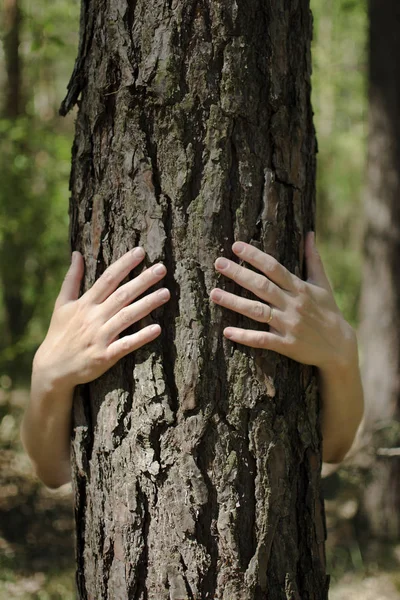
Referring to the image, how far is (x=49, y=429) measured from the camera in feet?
5.87

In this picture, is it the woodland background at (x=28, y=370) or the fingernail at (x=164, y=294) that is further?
the woodland background at (x=28, y=370)

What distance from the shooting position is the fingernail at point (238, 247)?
157 cm

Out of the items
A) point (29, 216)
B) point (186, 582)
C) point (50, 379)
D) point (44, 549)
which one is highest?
point (29, 216)

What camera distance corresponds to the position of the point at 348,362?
176cm

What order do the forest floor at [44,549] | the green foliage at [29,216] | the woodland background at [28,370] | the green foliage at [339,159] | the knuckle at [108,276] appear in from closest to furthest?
the knuckle at [108,276] → the forest floor at [44,549] → the woodland background at [28,370] → the green foliage at [29,216] → the green foliage at [339,159]

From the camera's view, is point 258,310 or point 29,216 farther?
point 29,216

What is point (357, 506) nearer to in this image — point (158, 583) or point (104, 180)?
point (158, 583)

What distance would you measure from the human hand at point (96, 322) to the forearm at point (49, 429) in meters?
0.04

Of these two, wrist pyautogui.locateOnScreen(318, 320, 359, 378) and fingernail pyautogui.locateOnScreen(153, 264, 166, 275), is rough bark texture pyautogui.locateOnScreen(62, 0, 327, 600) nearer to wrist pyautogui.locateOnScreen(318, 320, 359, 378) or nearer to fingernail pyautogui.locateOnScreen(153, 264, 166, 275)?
fingernail pyautogui.locateOnScreen(153, 264, 166, 275)

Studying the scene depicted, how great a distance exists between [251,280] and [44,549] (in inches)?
144

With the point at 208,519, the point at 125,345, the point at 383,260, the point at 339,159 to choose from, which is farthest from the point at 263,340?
the point at 339,159

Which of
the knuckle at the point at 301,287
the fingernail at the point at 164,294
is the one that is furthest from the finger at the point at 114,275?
the knuckle at the point at 301,287

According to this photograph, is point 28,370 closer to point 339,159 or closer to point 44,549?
point 44,549

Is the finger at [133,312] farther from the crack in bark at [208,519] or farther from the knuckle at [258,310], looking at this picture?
the crack in bark at [208,519]
